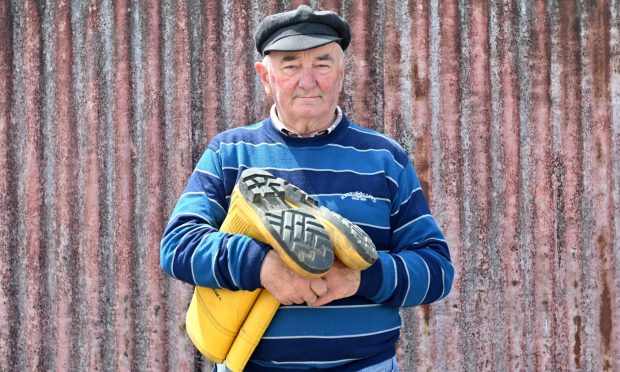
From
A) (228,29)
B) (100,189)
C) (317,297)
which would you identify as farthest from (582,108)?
(100,189)

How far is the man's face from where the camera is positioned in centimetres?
169

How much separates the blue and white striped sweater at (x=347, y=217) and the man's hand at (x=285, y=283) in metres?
0.03

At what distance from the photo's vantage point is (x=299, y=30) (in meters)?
1.67

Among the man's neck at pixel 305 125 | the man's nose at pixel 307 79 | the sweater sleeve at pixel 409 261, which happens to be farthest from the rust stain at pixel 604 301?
the man's nose at pixel 307 79

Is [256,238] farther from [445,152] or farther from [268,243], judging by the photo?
[445,152]

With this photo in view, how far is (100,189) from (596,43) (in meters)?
2.29

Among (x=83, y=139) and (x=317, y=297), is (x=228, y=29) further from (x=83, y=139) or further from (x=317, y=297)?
(x=317, y=297)

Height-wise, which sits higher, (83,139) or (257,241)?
(83,139)

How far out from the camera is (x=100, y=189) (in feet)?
9.40

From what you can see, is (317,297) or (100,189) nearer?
(317,297)

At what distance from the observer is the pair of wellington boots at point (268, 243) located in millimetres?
1365

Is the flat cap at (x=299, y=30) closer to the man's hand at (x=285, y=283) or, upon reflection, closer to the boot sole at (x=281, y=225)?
the boot sole at (x=281, y=225)

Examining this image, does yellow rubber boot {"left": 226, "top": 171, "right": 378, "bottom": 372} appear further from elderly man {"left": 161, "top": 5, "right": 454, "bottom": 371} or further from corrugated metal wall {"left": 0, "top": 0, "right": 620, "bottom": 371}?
corrugated metal wall {"left": 0, "top": 0, "right": 620, "bottom": 371}

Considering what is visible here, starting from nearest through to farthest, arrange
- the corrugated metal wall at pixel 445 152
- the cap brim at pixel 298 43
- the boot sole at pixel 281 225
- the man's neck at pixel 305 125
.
A: 1. the boot sole at pixel 281 225
2. the cap brim at pixel 298 43
3. the man's neck at pixel 305 125
4. the corrugated metal wall at pixel 445 152
